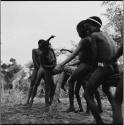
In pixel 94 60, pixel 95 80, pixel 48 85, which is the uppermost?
pixel 94 60

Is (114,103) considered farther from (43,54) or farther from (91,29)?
(43,54)

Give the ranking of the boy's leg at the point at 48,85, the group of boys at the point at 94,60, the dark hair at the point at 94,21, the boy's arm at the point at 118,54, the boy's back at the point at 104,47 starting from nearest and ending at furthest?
the boy's arm at the point at 118,54 < the group of boys at the point at 94,60 < the boy's back at the point at 104,47 < the dark hair at the point at 94,21 < the boy's leg at the point at 48,85

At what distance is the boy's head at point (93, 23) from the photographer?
5.91 m

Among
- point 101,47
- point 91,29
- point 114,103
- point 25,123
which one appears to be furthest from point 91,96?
point 25,123

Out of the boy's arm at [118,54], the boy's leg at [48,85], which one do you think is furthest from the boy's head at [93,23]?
the boy's leg at [48,85]

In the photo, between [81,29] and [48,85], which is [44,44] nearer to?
[48,85]

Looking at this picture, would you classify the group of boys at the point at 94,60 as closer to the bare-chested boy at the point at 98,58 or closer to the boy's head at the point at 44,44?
the bare-chested boy at the point at 98,58

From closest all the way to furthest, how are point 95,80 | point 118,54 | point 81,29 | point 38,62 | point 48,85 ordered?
point 118,54 < point 95,80 < point 81,29 < point 48,85 < point 38,62

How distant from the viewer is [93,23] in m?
5.94

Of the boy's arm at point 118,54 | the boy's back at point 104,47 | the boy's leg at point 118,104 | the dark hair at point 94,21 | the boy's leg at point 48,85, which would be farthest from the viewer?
the boy's leg at point 48,85

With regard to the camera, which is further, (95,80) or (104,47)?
(104,47)

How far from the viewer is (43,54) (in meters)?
8.05

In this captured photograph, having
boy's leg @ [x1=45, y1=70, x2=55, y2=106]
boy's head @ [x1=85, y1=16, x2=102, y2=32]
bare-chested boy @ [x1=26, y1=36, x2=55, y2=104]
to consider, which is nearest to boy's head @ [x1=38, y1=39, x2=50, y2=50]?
bare-chested boy @ [x1=26, y1=36, x2=55, y2=104]

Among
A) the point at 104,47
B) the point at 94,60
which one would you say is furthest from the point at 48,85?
the point at 104,47
